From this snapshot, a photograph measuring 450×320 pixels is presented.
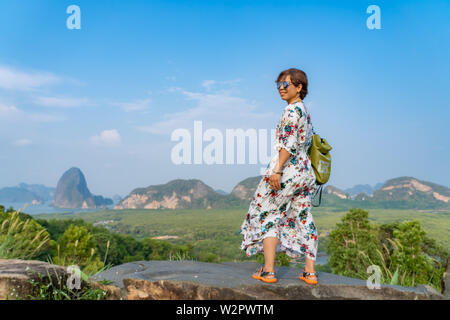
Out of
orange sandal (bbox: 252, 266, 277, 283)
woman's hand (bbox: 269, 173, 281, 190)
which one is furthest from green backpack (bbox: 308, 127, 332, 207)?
orange sandal (bbox: 252, 266, 277, 283)

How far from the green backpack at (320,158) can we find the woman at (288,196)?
0.08 meters

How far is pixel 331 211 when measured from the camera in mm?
108500

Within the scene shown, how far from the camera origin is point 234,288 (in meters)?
4.00

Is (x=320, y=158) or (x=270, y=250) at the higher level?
(x=320, y=158)

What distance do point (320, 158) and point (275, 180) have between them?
2.74 ft

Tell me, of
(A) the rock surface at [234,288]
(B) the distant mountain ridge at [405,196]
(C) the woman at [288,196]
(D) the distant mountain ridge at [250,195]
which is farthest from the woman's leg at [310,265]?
(B) the distant mountain ridge at [405,196]

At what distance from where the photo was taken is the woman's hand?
162 inches

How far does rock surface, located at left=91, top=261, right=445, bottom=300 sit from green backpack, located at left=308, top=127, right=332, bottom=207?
1.43 metres

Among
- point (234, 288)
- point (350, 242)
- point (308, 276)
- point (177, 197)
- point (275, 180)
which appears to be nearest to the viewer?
point (234, 288)

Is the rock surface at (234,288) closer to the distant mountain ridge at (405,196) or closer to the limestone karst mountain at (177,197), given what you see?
the distant mountain ridge at (405,196)

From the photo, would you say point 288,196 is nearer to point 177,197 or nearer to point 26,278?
point 26,278

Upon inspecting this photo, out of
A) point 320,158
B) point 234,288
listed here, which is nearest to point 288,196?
point 320,158

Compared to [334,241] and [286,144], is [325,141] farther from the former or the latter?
[334,241]

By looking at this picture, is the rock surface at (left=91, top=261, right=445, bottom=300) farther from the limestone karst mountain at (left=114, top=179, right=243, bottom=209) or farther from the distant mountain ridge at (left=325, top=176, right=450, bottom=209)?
the limestone karst mountain at (left=114, top=179, right=243, bottom=209)
